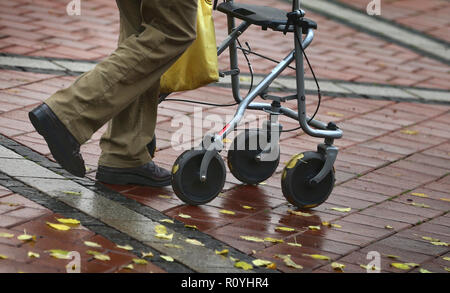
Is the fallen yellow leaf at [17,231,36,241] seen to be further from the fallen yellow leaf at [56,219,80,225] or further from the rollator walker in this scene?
the rollator walker

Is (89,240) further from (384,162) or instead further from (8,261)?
(384,162)

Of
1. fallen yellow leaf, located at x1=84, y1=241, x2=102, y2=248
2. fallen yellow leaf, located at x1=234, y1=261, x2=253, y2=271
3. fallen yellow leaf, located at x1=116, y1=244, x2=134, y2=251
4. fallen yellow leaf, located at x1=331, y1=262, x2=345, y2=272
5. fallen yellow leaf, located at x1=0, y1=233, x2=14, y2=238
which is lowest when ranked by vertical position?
fallen yellow leaf, located at x1=331, y1=262, x2=345, y2=272

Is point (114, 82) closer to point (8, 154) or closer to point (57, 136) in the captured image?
point (57, 136)

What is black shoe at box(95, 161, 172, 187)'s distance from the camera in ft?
13.8

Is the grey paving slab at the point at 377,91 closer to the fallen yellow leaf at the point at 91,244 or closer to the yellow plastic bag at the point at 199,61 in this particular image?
the yellow plastic bag at the point at 199,61

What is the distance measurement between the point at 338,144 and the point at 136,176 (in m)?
1.49

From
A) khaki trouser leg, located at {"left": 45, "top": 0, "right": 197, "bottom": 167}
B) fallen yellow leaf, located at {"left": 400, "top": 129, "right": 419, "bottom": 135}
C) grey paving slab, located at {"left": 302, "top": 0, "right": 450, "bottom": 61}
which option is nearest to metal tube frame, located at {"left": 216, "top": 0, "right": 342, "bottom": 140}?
khaki trouser leg, located at {"left": 45, "top": 0, "right": 197, "bottom": 167}

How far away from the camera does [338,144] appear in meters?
5.30

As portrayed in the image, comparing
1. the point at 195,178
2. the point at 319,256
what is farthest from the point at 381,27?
the point at 319,256

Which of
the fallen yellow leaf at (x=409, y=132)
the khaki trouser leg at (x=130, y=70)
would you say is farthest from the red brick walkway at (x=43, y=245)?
the fallen yellow leaf at (x=409, y=132)

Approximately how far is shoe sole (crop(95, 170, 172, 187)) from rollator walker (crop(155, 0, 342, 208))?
300 millimetres

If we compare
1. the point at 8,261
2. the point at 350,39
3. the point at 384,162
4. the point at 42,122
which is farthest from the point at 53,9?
the point at 8,261

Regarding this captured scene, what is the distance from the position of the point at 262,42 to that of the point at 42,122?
12.7 ft

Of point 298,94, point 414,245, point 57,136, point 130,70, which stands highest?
point 130,70
